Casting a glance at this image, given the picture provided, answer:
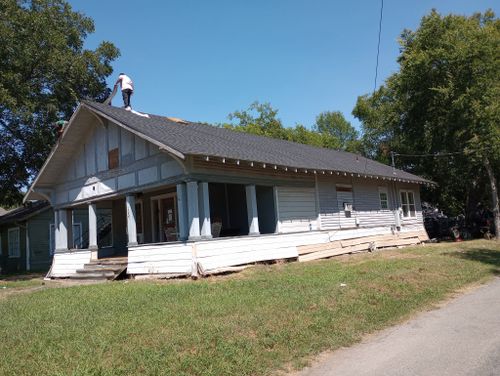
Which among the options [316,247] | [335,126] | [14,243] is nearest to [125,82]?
[316,247]

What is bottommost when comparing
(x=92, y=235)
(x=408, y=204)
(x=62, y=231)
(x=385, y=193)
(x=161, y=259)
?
(x=161, y=259)

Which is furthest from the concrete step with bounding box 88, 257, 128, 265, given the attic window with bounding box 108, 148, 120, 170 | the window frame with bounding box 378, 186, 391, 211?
the window frame with bounding box 378, 186, 391, 211

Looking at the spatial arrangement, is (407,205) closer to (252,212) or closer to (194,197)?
(252,212)

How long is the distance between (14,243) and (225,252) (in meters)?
19.8

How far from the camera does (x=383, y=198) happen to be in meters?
22.6

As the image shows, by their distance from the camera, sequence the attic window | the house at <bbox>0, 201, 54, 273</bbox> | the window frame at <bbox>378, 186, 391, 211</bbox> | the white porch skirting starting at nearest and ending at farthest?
1. the white porch skirting
2. the attic window
3. the window frame at <bbox>378, 186, 391, 211</bbox>
4. the house at <bbox>0, 201, 54, 273</bbox>

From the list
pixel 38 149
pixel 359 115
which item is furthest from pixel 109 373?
pixel 359 115

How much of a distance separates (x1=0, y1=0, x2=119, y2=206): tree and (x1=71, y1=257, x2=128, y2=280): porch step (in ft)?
22.9

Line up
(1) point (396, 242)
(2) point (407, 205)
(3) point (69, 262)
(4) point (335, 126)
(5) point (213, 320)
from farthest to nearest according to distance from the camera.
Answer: (4) point (335, 126) < (2) point (407, 205) < (1) point (396, 242) < (3) point (69, 262) < (5) point (213, 320)

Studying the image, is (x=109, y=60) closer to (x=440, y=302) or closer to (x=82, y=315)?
(x=82, y=315)

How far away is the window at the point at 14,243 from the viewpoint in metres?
27.5

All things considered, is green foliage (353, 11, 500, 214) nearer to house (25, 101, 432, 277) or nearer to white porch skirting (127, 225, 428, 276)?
house (25, 101, 432, 277)

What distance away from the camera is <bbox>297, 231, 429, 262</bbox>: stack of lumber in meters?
16.3

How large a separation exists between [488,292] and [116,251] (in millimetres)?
14435
